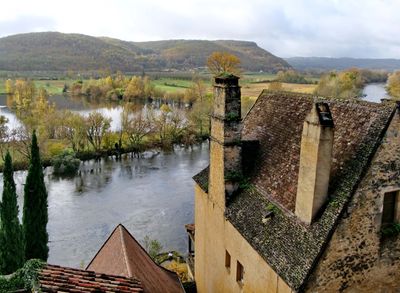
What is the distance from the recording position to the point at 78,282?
9062 millimetres

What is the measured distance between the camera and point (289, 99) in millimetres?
17688

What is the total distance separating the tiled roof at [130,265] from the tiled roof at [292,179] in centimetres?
366

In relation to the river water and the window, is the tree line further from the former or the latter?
the window

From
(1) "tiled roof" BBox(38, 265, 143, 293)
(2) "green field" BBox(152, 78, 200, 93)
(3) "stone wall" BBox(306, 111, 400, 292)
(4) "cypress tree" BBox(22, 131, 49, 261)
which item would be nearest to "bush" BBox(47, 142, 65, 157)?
(4) "cypress tree" BBox(22, 131, 49, 261)

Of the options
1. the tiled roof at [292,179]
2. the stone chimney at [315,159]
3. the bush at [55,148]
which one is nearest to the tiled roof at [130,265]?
the tiled roof at [292,179]

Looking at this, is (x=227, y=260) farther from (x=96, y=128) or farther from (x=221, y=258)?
(x=96, y=128)

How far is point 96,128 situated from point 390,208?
46.8 meters

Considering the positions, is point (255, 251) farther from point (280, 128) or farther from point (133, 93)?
point (133, 93)

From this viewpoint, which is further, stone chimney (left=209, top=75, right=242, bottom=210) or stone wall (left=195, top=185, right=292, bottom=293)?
stone chimney (left=209, top=75, right=242, bottom=210)

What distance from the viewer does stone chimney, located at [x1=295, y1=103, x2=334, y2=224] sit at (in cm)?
1144

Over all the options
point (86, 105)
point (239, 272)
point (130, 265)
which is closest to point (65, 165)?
point (239, 272)

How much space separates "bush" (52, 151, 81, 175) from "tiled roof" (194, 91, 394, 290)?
116 ft

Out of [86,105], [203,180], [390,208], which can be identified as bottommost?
[86,105]

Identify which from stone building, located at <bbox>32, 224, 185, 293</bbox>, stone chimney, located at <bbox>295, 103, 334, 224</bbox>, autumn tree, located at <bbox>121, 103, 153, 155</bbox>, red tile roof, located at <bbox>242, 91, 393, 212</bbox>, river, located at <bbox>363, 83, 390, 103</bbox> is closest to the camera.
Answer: stone building, located at <bbox>32, 224, 185, 293</bbox>
